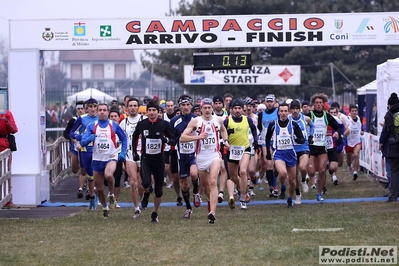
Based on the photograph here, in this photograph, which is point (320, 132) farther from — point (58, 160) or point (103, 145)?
point (58, 160)

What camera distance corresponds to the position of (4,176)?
1686cm

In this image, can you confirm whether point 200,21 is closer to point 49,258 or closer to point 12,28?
point 12,28

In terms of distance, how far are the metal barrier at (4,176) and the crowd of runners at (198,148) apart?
1399 mm

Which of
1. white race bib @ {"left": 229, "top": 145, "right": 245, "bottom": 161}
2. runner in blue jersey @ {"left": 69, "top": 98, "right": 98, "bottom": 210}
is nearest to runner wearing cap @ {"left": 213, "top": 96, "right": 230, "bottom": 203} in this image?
white race bib @ {"left": 229, "top": 145, "right": 245, "bottom": 161}

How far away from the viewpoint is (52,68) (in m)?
81.6

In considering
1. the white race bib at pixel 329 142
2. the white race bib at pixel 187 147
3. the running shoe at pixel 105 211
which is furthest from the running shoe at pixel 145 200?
the white race bib at pixel 329 142

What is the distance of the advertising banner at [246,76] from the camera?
126 feet

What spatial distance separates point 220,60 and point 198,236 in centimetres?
674

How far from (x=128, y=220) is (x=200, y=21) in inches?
198

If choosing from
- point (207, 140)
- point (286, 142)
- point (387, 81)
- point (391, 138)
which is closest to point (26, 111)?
point (207, 140)

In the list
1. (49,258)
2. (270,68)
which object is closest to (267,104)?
(49,258)

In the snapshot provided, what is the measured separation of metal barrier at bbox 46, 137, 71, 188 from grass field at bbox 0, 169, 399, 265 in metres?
4.82

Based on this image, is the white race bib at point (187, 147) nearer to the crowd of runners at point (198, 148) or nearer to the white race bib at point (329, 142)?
the crowd of runners at point (198, 148)

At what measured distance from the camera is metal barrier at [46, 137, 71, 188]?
21.5 m
